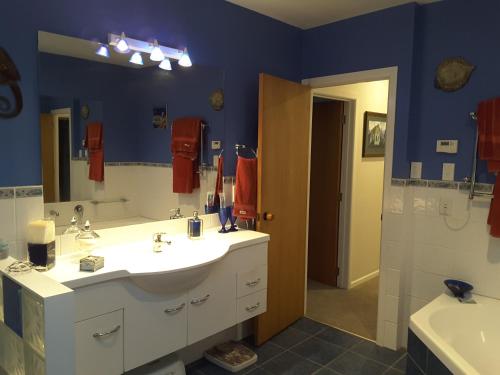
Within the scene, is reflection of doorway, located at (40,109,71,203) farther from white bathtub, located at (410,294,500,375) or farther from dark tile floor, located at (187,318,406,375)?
white bathtub, located at (410,294,500,375)

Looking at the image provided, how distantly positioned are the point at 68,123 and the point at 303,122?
1.77m

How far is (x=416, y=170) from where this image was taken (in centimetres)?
280

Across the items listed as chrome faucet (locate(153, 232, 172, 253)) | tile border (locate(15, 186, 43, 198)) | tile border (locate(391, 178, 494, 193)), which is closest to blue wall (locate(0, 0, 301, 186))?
tile border (locate(15, 186, 43, 198))

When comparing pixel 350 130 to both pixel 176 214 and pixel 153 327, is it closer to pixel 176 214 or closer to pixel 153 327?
pixel 176 214

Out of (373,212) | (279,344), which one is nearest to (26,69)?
(279,344)

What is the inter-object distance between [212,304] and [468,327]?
4.92 ft

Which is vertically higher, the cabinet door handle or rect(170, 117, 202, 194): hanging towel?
rect(170, 117, 202, 194): hanging towel

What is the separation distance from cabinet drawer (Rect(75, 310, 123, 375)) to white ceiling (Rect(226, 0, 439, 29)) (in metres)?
2.16

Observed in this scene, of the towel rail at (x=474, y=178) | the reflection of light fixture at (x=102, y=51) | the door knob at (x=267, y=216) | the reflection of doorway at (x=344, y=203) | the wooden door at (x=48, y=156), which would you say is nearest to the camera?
the wooden door at (x=48, y=156)

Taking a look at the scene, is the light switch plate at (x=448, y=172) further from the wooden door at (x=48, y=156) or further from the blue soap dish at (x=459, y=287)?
the wooden door at (x=48, y=156)

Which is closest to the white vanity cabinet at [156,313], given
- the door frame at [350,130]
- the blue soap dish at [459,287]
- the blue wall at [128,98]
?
the blue wall at [128,98]

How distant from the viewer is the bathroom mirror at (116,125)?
6.48 ft

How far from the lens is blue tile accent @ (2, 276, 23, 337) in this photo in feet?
4.65

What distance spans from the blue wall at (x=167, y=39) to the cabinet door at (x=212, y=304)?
83cm
